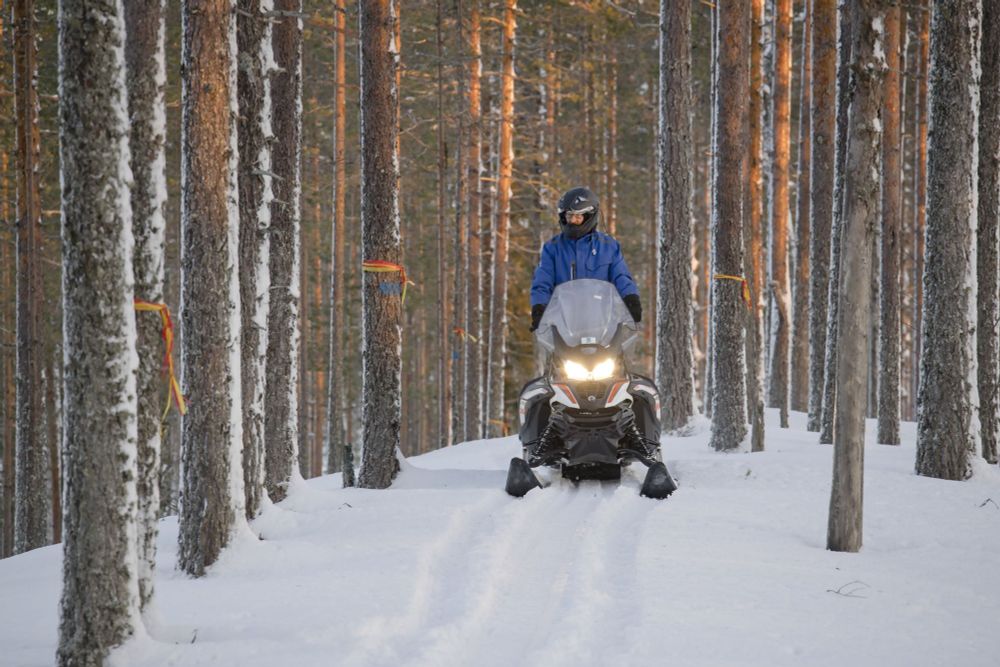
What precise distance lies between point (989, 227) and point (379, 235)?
6.83m

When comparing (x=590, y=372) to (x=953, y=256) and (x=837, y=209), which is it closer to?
(x=953, y=256)

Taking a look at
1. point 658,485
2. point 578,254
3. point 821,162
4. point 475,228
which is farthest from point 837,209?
point 475,228

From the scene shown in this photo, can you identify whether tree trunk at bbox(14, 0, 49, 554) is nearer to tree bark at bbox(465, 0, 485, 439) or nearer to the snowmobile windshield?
tree bark at bbox(465, 0, 485, 439)

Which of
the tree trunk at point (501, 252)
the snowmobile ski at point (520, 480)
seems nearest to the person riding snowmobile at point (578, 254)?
the snowmobile ski at point (520, 480)

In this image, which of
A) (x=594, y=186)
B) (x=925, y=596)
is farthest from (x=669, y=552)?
(x=594, y=186)

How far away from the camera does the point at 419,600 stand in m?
4.86

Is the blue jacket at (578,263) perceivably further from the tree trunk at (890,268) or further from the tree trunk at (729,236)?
the tree trunk at (890,268)

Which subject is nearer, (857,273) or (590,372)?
(857,273)

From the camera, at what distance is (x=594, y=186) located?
2672cm

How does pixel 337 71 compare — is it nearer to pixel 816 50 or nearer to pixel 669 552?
pixel 816 50

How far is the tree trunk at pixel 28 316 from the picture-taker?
13508 millimetres

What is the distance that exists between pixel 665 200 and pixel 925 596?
7904mm

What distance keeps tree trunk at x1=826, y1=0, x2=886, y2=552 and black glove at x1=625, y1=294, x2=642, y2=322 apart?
8.18 ft

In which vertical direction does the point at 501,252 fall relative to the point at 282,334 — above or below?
A: above
